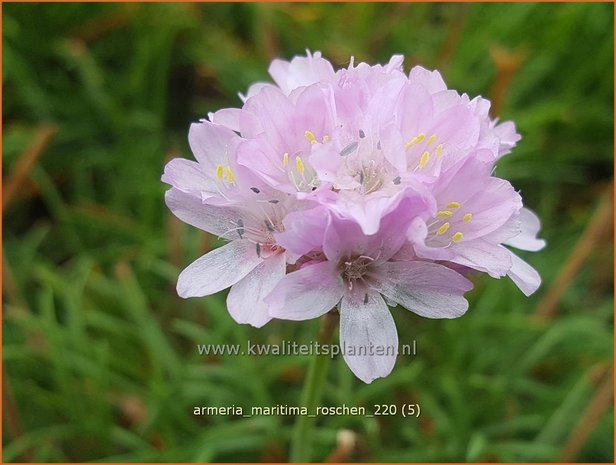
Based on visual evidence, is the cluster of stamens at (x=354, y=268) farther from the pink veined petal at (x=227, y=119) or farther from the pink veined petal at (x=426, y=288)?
the pink veined petal at (x=227, y=119)

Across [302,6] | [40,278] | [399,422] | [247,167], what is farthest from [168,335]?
[302,6]

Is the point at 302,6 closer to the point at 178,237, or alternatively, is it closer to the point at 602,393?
the point at 178,237

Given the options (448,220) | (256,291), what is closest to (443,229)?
(448,220)

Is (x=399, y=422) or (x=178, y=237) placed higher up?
(x=178, y=237)

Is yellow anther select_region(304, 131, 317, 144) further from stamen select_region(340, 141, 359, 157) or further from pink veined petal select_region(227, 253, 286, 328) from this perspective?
pink veined petal select_region(227, 253, 286, 328)

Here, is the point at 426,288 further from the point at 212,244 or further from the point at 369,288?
the point at 212,244

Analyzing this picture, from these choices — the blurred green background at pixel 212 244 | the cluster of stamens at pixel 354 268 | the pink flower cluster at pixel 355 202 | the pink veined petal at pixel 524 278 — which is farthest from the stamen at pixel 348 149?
the blurred green background at pixel 212 244
